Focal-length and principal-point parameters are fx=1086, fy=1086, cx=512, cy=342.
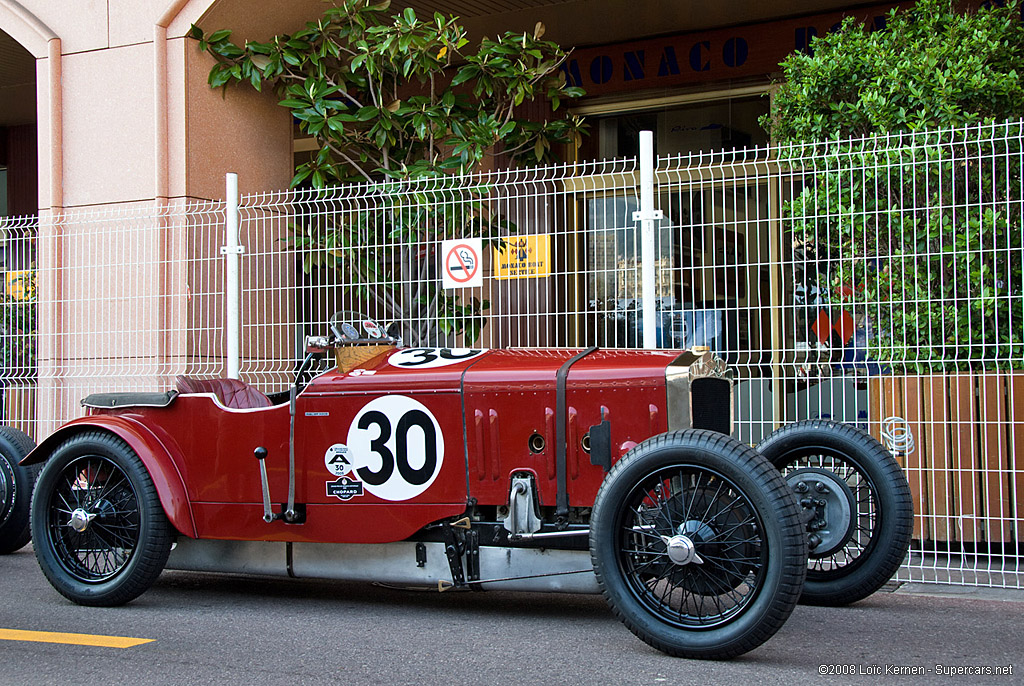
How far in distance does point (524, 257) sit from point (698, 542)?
3.79 metres

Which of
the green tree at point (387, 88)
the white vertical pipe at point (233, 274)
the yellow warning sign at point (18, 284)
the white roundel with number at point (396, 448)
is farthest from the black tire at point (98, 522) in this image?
the yellow warning sign at point (18, 284)

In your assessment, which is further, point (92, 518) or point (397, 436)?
point (92, 518)

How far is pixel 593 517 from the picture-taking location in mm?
4516

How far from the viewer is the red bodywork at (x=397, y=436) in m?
5.05

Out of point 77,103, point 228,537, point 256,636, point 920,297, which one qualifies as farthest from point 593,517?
point 77,103

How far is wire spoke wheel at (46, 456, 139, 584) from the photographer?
5.71 metres

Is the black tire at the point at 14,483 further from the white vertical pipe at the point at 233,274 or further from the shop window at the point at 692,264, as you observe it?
the shop window at the point at 692,264

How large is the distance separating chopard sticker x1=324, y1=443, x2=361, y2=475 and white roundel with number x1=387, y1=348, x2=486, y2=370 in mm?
494

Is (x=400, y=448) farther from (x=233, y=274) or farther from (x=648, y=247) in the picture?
(x=233, y=274)

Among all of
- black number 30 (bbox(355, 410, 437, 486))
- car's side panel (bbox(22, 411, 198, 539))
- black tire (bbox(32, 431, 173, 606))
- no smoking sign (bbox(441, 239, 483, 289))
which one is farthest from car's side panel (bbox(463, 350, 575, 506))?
no smoking sign (bbox(441, 239, 483, 289))

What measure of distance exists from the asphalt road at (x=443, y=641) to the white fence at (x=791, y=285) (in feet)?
4.11

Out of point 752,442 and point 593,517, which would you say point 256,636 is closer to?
point 593,517

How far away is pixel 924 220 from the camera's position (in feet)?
22.9

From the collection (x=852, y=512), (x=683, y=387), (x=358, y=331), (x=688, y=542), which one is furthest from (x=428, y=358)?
(x=852, y=512)
